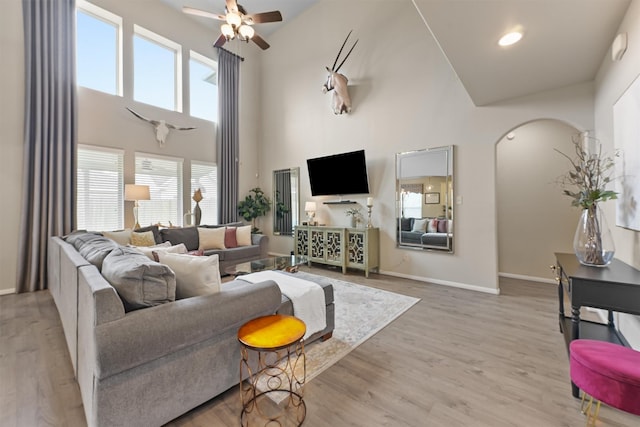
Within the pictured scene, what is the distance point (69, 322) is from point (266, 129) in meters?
5.64

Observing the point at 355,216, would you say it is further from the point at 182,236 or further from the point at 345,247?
the point at 182,236

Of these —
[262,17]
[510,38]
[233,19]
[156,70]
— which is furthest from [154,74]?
[510,38]

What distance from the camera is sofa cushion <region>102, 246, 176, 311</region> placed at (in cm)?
139

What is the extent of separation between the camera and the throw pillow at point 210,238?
15.2 ft

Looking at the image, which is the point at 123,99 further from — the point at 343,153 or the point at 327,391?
the point at 327,391

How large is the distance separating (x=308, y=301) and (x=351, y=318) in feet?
2.94

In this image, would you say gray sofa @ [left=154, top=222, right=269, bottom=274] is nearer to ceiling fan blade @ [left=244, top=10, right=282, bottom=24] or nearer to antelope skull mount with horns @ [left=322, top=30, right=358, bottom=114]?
antelope skull mount with horns @ [left=322, top=30, right=358, bottom=114]

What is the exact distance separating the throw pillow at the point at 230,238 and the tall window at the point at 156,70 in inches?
112

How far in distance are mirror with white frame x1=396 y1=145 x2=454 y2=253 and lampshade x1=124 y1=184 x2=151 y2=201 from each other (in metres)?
4.26

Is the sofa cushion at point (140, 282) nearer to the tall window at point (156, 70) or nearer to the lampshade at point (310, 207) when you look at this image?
the lampshade at point (310, 207)

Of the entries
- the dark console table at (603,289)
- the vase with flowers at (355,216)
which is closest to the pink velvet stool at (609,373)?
the dark console table at (603,289)

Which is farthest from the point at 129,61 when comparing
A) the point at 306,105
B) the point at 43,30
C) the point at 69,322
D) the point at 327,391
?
the point at 327,391

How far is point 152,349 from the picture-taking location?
1311 mm

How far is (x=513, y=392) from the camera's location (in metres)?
1.72
